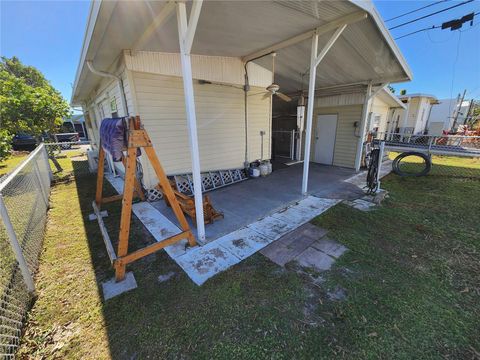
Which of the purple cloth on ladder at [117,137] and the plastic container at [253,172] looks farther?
the plastic container at [253,172]

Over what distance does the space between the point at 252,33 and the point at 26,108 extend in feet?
25.5

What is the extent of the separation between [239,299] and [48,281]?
2.30 m

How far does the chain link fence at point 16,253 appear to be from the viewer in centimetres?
170

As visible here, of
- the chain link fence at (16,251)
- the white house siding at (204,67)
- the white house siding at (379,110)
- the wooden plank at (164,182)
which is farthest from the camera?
the white house siding at (379,110)

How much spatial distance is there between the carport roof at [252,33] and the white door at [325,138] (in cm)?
220

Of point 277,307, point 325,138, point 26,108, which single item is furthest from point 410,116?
point 26,108

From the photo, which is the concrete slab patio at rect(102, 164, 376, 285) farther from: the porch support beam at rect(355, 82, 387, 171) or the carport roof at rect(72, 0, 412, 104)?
the carport roof at rect(72, 0, 412, 104)

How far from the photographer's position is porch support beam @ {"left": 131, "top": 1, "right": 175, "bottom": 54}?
2.44 meters

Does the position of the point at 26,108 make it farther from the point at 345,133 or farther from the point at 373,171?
the point at 345,133

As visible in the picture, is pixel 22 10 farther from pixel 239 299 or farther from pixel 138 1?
pixel 239 299

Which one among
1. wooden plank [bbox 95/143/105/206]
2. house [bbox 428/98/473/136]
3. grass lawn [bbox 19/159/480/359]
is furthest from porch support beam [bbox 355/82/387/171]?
house [bbox 428/98/473/136]

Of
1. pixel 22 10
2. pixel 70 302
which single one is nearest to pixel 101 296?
pixel 70 302

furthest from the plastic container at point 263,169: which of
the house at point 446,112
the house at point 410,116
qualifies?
the house at point 446,112

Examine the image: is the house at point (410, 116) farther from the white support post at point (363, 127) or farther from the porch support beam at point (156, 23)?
the porch support beam at point (156, 23)
